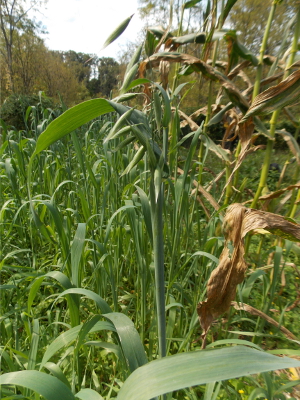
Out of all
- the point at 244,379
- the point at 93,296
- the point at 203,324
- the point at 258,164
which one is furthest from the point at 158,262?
the point at 258,164

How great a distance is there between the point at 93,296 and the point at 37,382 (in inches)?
6.7

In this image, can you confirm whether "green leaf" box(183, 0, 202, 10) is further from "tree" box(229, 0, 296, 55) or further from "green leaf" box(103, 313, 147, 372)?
"tree" box(229, 0, 296, 55)

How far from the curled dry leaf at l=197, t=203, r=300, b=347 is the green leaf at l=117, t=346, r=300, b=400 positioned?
332 millimetres

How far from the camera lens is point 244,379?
2.96ft

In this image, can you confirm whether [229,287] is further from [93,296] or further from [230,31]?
[230,31]

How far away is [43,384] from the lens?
1.23ft

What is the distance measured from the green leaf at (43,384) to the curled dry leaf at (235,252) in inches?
14.8

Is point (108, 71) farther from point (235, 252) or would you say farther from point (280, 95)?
point (235, 252)

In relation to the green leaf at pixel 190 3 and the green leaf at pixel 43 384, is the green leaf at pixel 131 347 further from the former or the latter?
the green leaf at pixel 190 3

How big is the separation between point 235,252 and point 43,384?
17.8 inches

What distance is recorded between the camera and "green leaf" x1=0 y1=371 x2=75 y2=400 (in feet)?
1.21

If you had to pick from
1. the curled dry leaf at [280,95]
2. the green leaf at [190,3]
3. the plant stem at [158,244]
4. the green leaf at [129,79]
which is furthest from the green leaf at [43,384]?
the green leaf at [190,3]

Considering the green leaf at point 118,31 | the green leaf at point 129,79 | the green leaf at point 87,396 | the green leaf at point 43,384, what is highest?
the green leaf at point 118,31

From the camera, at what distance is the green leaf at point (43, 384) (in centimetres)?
37
